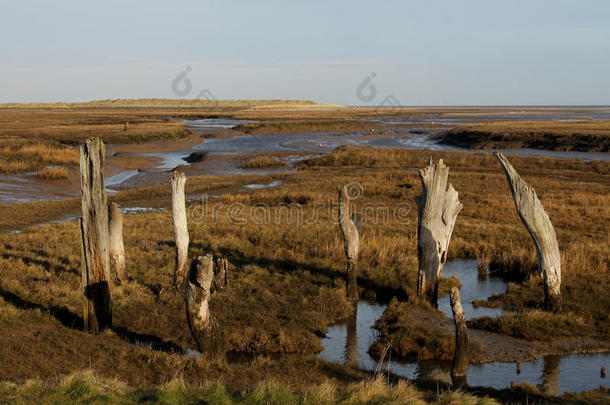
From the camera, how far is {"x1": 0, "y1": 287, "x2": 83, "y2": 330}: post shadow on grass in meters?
12.7

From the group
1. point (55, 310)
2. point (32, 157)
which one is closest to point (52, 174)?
point (32, 157)

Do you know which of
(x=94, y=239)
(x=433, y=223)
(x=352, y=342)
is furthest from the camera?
(x=433, y=223)

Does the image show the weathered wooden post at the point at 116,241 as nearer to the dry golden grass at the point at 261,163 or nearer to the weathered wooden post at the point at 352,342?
the weathered wooden post at the point at 352,342

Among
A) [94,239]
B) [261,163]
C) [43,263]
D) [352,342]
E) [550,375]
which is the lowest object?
[352,342]

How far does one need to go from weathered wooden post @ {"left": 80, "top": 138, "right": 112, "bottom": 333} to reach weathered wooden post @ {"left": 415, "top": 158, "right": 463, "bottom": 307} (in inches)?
315

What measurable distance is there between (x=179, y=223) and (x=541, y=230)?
9359mm

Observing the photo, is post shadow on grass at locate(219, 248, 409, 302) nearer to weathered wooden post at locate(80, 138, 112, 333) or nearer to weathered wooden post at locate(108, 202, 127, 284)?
weathered wooden post at locate(108, 202, 127, 284)

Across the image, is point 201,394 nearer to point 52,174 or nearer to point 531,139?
point 52,174

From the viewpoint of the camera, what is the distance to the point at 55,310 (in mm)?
13117

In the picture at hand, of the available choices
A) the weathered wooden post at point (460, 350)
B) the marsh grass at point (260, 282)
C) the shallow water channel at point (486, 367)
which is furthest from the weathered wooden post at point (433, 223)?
the weathered wooden post at point (460, 350)

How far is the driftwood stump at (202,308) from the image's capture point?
10602 millimetres

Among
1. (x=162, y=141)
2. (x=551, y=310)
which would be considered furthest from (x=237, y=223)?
(x=162, y=141)

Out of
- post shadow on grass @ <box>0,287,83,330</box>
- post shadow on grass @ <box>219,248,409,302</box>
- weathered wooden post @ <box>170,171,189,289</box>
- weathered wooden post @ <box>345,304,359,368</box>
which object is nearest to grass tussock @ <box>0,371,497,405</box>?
weathered wooden post @ <box>345,304,359,368</box>

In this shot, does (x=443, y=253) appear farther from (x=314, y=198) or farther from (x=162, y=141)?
(x=162, y=141)
